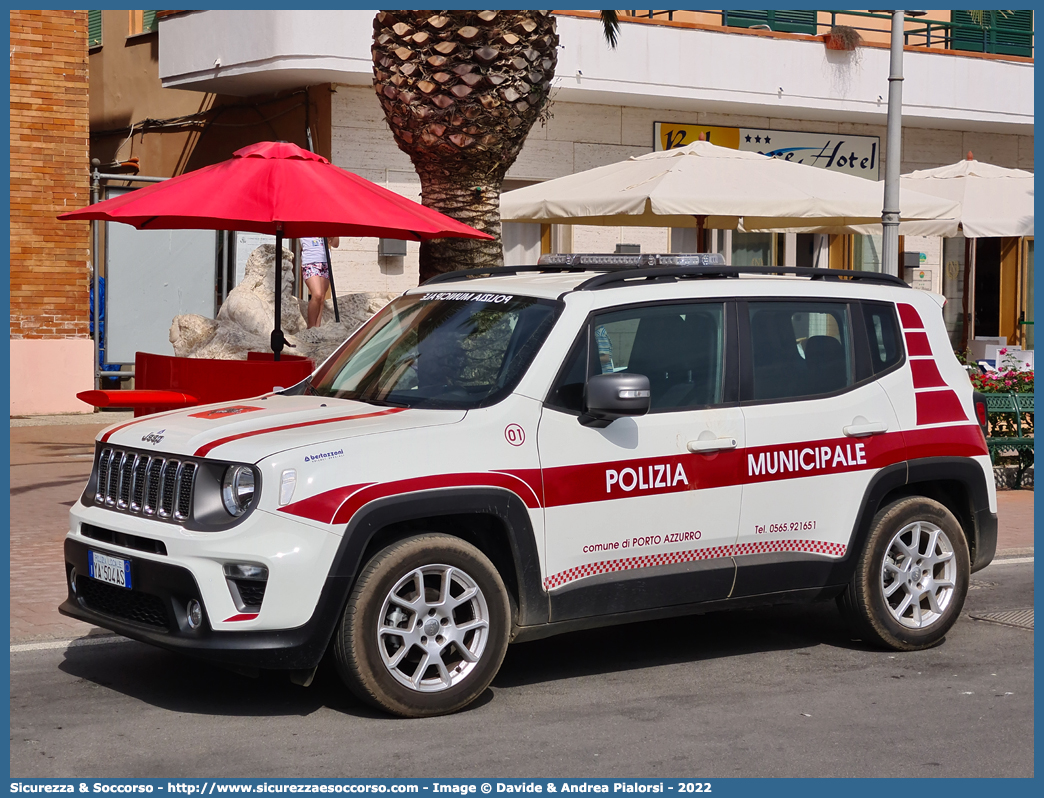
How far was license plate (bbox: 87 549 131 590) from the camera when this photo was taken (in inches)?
220

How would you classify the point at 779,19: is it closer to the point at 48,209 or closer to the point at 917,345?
the point at 48,209

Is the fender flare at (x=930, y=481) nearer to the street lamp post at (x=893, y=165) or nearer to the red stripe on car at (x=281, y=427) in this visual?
the red stripe on car at (x=281, y=427)

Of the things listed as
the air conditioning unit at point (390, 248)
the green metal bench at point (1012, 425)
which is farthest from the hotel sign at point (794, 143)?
the green metal bench at point (1012, 425)

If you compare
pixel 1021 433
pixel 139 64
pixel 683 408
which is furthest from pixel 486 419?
pixel 139 64

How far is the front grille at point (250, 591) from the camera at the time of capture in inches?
207

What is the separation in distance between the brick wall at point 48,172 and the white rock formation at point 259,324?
2.55 m

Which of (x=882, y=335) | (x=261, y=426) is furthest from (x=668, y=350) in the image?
(x=261, y=426)

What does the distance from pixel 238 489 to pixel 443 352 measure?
1310 millimetres

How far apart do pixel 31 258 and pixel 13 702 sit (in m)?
11.3

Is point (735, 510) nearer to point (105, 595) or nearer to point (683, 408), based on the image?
point (683, 408)

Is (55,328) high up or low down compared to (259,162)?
down

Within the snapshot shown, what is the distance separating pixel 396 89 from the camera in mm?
10750

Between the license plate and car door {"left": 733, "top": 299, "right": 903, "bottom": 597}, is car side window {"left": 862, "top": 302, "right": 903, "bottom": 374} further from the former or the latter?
the license plate

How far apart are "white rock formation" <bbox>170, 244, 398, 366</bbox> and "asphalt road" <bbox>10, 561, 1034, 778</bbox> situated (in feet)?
23.7
